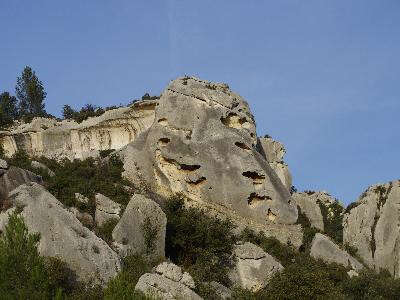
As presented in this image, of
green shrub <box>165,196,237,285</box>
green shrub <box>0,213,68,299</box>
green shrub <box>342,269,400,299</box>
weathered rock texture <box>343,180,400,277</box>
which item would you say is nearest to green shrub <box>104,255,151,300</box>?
green shrub <box>0,213,68,299</box>

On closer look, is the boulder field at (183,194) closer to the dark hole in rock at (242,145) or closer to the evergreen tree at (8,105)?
the dark hole in rock at (242,145)

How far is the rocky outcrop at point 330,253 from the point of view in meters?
49.4

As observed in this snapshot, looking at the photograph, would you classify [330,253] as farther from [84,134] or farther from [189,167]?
[84,134]

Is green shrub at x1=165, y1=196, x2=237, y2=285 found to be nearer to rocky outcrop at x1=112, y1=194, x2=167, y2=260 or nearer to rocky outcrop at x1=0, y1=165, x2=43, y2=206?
rocky outcrop at x1=112, y1=194, x2=167, y2=260

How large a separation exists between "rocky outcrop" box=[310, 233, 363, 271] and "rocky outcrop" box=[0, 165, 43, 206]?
777 inches

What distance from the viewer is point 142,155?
5547cm

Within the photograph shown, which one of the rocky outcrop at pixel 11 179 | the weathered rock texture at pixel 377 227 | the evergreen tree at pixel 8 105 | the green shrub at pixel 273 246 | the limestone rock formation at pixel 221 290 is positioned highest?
the evergreen tree at pixel 8 105

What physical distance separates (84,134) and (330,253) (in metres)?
26.0

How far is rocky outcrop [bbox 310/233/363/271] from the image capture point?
4938 cm

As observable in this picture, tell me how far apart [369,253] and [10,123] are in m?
34.4

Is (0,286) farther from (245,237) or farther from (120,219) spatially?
(245,237)

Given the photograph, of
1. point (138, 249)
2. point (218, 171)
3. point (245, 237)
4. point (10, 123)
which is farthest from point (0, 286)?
point (10, 123)

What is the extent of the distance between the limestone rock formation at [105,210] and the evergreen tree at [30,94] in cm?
3965

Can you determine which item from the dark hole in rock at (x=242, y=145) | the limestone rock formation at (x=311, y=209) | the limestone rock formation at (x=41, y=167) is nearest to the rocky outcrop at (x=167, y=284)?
the limestone rock formation at (x=41, y=167)
